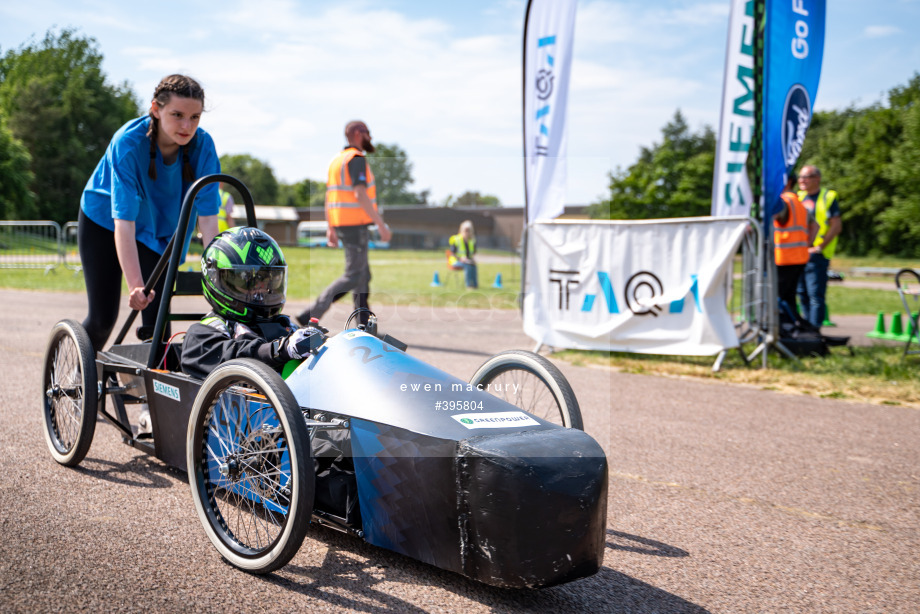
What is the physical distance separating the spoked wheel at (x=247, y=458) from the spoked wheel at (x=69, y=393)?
1026 mm

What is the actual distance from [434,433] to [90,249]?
8.76 ft

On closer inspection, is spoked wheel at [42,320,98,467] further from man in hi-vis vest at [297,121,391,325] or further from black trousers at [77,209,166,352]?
man in hi-vis vest at [297,121,391,325]

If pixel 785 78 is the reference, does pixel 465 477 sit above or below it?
below

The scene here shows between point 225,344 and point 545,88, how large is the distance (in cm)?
646

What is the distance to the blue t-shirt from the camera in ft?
12.5

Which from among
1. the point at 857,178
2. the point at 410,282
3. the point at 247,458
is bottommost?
the point at 247,458

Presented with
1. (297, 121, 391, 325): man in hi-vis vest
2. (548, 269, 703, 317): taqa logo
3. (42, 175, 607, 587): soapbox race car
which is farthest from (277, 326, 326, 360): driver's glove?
(548, 269, 703, 317): taqa logo

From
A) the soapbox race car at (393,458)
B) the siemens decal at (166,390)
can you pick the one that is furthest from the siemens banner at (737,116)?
the siemens decal at (166,390)

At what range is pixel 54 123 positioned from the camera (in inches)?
2446

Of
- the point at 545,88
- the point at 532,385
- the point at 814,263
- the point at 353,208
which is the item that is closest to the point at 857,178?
the point at 814,263

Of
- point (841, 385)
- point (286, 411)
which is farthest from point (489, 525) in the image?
point (841, 385)

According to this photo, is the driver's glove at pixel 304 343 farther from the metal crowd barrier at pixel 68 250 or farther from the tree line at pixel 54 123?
the tree line at pixel 54 123

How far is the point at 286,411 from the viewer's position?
2369 millimetres

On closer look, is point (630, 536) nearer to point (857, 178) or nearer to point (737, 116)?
point (737, 116)
